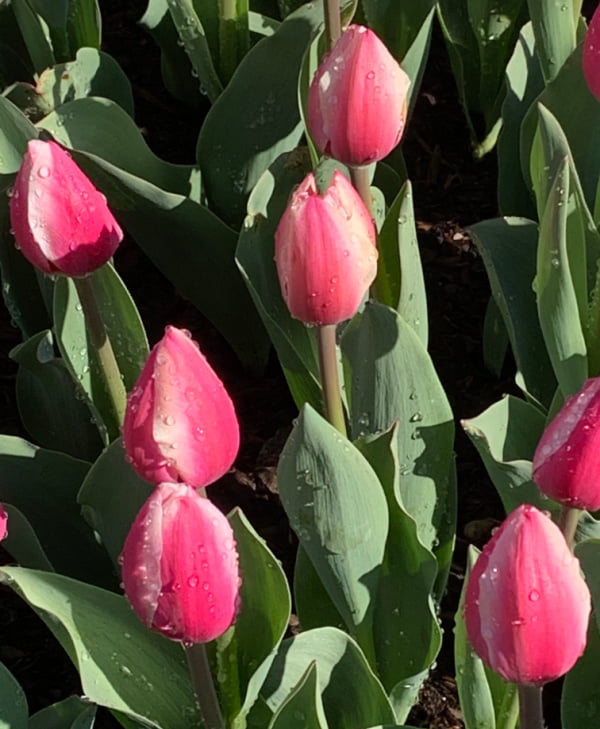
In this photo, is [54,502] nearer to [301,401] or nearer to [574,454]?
[301,401]

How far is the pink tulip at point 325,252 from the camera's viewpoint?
89 centimetres

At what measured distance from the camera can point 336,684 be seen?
1067 millimetres

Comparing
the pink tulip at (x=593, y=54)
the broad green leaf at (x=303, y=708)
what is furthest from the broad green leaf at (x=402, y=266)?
the broad green leaf at (x=303, y=708)

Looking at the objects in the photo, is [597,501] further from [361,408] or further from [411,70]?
[411,70]

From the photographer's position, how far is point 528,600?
68cm

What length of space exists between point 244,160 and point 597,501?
33.3 inches

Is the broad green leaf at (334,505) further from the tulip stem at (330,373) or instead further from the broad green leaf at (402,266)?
the broad green leaf at (402,266)

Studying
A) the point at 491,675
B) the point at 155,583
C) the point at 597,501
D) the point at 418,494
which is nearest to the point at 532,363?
the point at 418,494

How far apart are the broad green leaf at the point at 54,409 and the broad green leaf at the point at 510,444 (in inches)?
18.6

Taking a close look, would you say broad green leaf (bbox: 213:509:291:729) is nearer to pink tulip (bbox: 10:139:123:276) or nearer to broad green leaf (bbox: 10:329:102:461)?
pink tulip (bbox: 10:139:123:276)

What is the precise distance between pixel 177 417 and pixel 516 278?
26.2 inches

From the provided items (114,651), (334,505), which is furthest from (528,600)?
(114,651)

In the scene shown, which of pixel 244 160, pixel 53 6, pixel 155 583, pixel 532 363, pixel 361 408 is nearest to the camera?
pixel 155 583

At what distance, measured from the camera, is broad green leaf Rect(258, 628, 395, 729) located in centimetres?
103
